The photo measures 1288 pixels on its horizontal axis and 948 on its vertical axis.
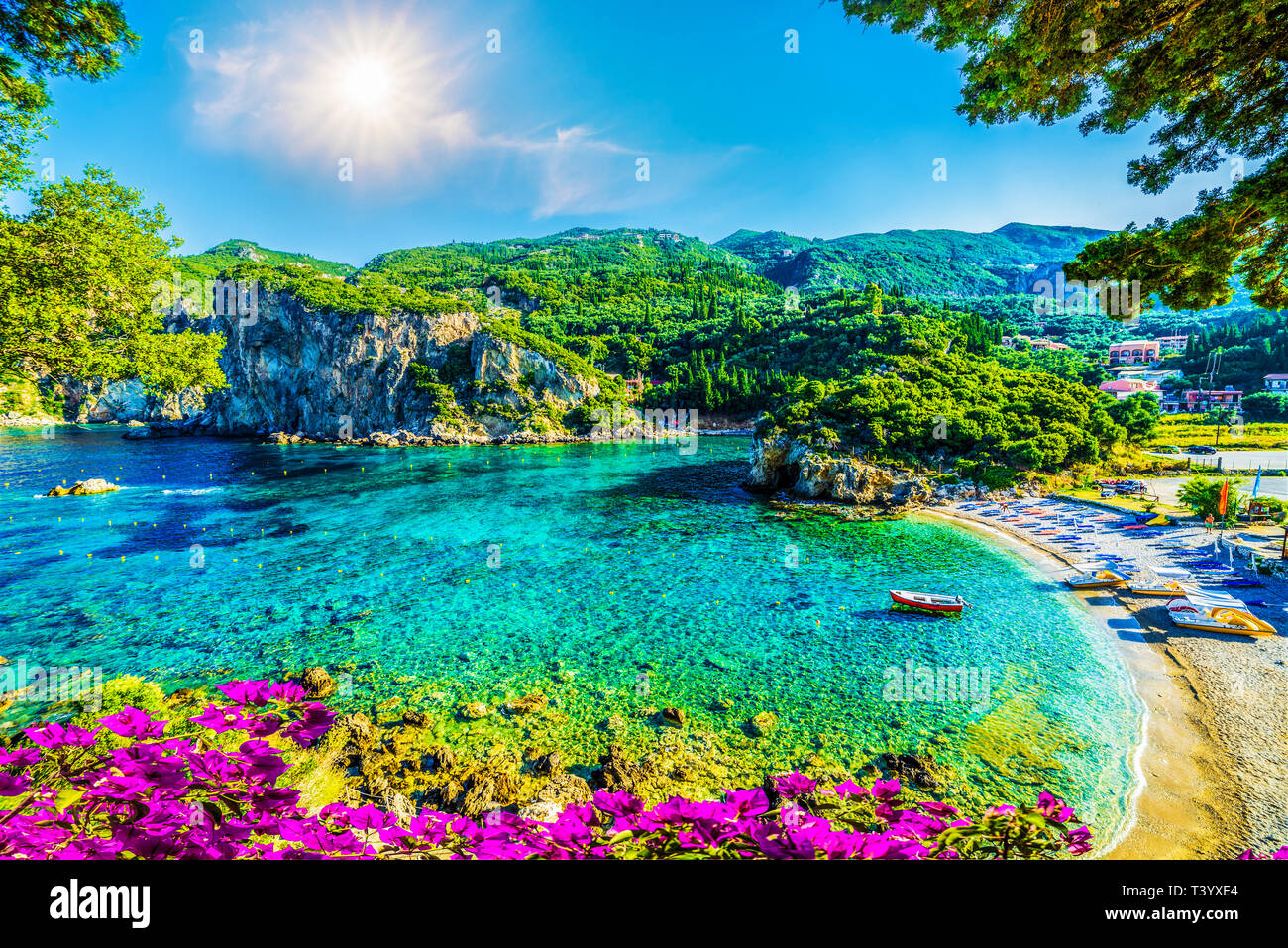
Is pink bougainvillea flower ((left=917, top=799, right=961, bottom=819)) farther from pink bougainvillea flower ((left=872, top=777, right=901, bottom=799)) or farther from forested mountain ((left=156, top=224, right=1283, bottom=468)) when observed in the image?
forested mountain ((left=156, top=224, right=1283, bottom=468))

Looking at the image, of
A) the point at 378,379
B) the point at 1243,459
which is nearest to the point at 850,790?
the point at 1243,459

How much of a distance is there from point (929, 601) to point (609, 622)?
11720mm

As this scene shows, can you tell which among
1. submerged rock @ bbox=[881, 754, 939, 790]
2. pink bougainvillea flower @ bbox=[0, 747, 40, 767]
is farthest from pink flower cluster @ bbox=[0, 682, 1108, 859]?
submerged rock @ bbox=[881, 754, 939, 790]

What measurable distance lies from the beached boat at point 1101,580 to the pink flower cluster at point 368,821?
13.9m

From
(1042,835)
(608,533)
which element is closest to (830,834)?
(1042,835)

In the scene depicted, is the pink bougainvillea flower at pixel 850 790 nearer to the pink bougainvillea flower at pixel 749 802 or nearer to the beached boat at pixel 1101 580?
the pink bougainvillea flower at pixel 749 802

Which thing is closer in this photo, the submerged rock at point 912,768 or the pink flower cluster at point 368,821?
the pink flower cluster at point 368,821

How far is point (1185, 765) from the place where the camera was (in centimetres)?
1042

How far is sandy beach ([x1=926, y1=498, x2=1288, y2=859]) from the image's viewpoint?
28.9 feet

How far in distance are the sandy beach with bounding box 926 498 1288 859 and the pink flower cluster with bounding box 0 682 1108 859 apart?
192cm

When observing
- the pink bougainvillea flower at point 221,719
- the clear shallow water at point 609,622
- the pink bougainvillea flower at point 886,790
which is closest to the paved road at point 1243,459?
the clear shallow water at point 609,622

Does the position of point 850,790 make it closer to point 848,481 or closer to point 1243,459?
point 848,481

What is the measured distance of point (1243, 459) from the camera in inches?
1647

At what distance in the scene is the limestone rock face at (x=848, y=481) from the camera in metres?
34.9
